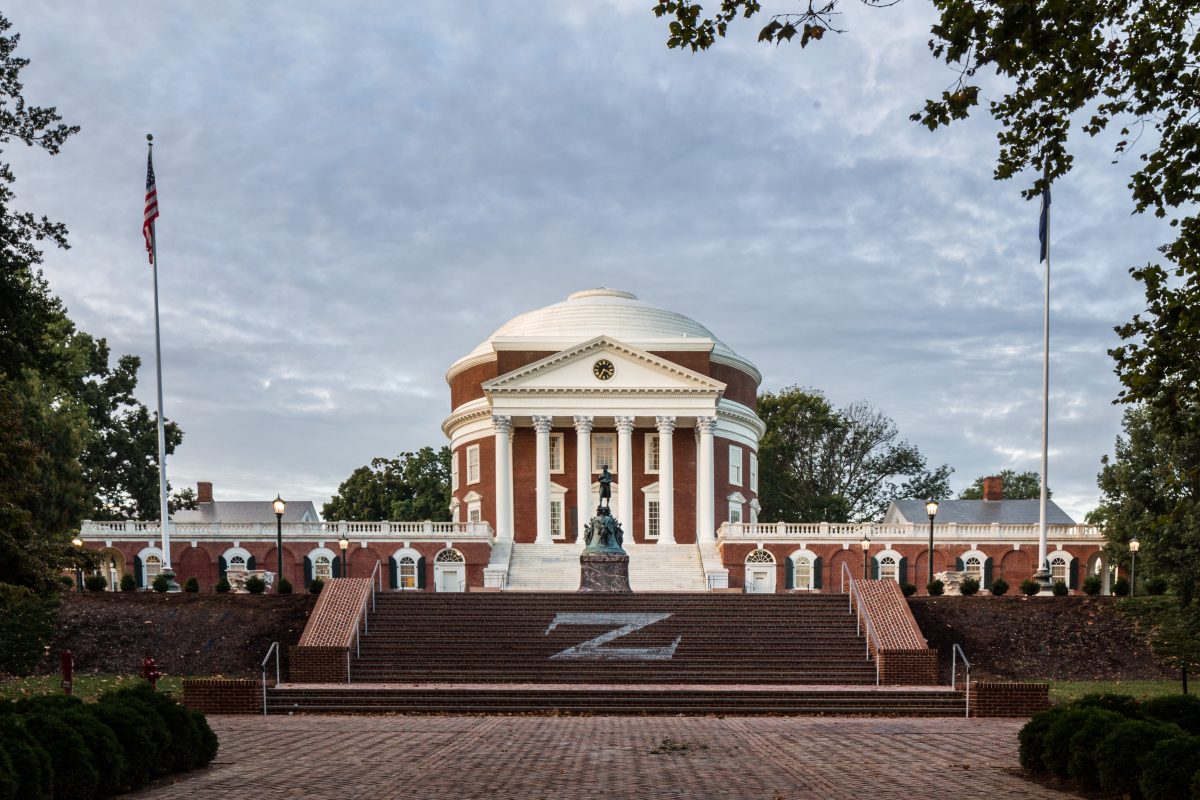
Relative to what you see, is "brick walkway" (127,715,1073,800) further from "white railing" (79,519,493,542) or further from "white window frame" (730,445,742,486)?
"white window frame" (730,445,742,486)

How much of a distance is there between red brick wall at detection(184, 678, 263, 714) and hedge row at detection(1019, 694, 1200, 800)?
15.8 metres

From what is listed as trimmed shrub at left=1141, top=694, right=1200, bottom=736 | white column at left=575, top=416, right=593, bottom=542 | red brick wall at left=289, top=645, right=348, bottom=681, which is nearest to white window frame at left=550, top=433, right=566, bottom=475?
white column at left=575, top=416, right=593, bottom=542

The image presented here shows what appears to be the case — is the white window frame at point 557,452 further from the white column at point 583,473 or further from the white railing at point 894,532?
the white railing at point 894,532

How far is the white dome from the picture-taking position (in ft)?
211

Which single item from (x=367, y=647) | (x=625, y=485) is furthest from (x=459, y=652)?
(x=625, y=485)

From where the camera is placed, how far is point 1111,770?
521 inches

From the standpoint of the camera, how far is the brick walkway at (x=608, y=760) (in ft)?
45.3

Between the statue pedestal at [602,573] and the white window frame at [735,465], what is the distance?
24.6m

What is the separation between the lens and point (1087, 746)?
550 inches

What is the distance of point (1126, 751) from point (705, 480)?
159 feet

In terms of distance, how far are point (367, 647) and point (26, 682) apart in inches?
327

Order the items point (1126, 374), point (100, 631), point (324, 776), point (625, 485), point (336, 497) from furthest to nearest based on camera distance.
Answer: point (336, 497) → point (625, 485) → point (100, 631) → point (1126, 374) → point (324, 776)

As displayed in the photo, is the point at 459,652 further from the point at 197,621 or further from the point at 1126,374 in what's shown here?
the point at 1126,374

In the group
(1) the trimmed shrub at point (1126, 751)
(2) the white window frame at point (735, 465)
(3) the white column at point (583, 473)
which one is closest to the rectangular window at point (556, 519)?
(3) the white column at point (583, 473)
